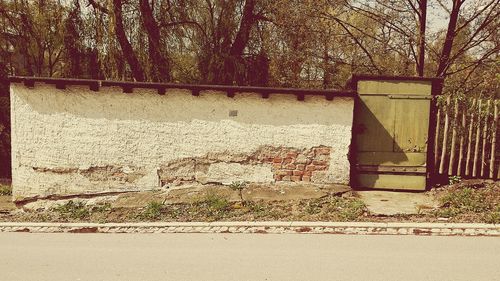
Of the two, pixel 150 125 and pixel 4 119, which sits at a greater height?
pixel 150 125

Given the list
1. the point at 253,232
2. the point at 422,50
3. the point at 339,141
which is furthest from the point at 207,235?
the point at 422,50

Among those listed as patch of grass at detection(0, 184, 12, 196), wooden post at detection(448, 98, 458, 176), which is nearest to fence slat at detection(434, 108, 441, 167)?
wooden post at detection(448, 98, 458, 176)

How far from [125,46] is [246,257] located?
8.37 m

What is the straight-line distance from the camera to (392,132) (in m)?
8.04

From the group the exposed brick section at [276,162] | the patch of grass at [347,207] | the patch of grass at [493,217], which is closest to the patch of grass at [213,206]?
the exposed brick section at [276,162]

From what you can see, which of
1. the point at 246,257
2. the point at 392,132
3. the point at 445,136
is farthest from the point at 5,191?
the point at 445,136

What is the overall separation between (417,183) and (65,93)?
6773 mm

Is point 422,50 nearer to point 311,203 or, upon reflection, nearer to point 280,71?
point 280,71

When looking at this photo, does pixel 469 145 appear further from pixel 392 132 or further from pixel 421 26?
pixel 421 26

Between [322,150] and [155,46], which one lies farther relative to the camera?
[155,46]

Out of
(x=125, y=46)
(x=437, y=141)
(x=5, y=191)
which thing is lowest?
(x=5, y=191)

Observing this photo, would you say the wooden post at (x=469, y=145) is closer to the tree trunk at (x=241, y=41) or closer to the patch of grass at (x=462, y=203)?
the patch of grass at (x=462, y=203)

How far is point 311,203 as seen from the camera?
7152 mm

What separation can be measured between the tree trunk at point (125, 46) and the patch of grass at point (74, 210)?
4941 millimetres
